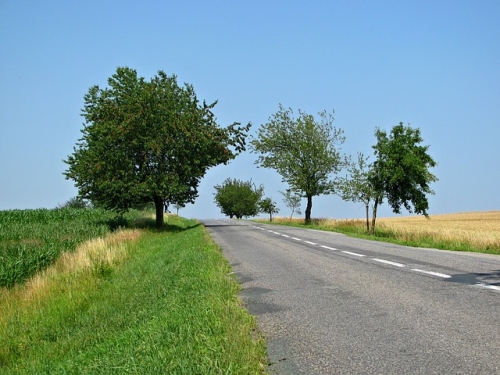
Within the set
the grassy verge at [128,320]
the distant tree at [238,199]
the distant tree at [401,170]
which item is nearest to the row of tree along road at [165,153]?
the distant tree at [401,170]

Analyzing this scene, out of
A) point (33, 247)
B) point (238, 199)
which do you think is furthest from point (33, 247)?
point (238, 199)

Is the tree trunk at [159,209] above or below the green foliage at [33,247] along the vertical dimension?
above

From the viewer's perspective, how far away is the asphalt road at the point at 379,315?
4.66 meters

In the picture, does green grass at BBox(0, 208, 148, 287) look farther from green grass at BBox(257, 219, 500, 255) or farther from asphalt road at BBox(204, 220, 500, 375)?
green grass at BBox(257, 219, 500, 255)

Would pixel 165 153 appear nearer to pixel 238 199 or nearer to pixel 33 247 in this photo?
pixel 33 247

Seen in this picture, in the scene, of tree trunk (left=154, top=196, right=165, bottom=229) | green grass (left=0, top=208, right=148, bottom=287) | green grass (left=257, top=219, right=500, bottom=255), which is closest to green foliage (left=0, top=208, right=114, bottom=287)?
green grass (left=0, top=208, right=148, bottom=287)

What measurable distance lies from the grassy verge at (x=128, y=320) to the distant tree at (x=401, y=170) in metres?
20.5

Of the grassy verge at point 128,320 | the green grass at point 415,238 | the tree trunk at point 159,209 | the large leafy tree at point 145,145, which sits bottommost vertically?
the grassy verge at point 128,320

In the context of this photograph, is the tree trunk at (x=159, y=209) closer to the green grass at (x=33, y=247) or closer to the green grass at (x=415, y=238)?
the green grass at (x=33, y=247)

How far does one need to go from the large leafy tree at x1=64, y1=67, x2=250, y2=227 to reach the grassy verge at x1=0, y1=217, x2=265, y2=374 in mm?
15682

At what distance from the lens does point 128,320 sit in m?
9.24

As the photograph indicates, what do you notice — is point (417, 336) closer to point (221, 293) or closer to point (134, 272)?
point (221, 293)

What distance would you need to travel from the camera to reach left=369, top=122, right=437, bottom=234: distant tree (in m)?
34.0

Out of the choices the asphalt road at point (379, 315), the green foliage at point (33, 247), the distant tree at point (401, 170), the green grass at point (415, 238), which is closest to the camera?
the asphalt road at point (379, 315)
